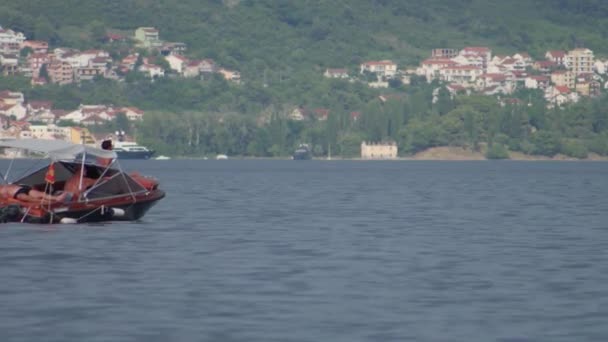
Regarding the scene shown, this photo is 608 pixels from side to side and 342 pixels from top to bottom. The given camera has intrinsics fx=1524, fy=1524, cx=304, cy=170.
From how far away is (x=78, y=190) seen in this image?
193ft

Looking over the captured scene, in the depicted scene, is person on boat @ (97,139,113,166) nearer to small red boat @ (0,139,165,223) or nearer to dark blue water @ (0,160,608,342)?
small red boat @ (0,139,165,223)

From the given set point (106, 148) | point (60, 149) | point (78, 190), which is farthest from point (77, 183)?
point (106, 148)

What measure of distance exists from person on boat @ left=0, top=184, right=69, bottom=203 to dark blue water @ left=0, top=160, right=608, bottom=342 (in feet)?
4.74

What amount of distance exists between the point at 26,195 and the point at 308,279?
2120 centimetres

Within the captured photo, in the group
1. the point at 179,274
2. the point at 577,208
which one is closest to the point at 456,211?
the point at 577,208

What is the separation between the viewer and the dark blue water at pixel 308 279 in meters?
31.7

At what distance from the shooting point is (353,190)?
108875 millimetres

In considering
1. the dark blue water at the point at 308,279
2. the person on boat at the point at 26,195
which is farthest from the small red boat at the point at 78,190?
the dark blue water at the point at 308,279

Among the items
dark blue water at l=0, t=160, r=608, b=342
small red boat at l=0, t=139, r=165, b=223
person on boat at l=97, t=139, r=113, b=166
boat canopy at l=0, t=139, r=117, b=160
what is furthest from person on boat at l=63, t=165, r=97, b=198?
dark blue water at l=0, t=160, r=608, b=342

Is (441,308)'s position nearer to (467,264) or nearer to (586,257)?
(467,264)

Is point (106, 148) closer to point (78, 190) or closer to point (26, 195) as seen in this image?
point (78, 190)

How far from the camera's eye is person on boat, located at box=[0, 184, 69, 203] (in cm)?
5741

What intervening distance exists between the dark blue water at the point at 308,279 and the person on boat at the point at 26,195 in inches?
56.9

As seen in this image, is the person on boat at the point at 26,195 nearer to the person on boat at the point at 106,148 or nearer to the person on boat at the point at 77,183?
the person on boat at the point at 77,183
